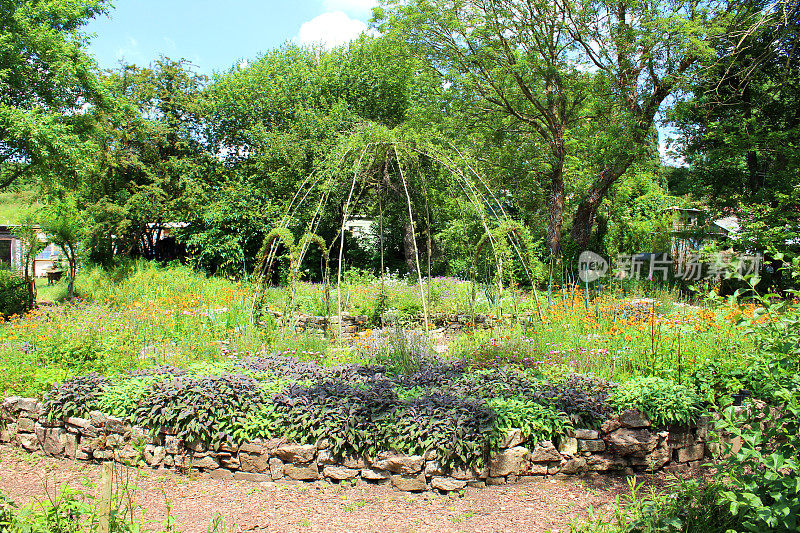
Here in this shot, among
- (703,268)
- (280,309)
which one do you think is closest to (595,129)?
(703,268)

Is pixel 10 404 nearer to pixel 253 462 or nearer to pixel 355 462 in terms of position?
pixel 253 462

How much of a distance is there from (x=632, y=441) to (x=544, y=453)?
0.69m

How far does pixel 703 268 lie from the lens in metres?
11.9

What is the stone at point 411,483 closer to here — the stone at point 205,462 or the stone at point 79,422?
the stone at point 205,462

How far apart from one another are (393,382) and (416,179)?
Answer: 6190 mm

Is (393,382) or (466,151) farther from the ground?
(466,151)

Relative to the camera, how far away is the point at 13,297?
9984mm

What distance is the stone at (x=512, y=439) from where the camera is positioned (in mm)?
3521

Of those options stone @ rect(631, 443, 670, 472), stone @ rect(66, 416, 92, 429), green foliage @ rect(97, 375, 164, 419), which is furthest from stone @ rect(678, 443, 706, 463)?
stone @ rect(66, 416, 92, 429)

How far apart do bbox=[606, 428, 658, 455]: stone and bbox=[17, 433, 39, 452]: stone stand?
192 inches

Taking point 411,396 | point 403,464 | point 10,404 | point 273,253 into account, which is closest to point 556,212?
point 273,253

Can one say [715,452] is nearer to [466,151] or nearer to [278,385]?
[278,385]

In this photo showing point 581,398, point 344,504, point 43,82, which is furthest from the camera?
point 43,82

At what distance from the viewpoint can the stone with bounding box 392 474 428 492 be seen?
11.3ft
